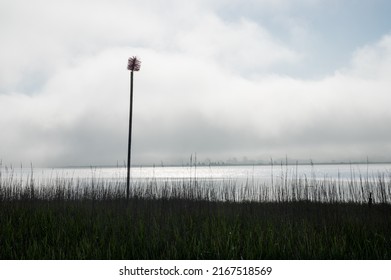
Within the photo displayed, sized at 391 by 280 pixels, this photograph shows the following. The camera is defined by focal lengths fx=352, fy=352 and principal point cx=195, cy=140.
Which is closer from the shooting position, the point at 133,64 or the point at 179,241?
the point at 179,241

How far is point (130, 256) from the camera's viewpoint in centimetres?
457

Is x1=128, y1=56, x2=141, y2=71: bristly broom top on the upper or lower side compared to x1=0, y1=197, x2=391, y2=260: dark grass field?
upper

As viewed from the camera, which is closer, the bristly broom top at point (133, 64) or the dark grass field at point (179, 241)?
the dark grass field at point (179, 241)

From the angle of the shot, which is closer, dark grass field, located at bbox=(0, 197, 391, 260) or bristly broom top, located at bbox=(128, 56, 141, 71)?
dark grass field, located at bbox=(0, 197, 391, 260)

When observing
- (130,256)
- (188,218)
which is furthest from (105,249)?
(188,218)

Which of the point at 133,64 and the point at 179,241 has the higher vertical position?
the point at 133,64

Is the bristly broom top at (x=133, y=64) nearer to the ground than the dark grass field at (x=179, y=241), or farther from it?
farther from it

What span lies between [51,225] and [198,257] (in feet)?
9.59
